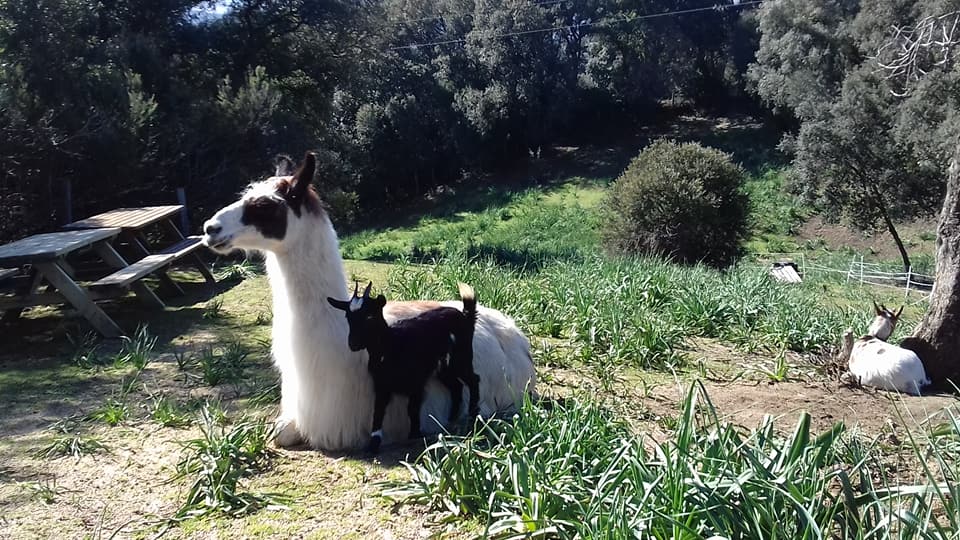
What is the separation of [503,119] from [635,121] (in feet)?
29.0

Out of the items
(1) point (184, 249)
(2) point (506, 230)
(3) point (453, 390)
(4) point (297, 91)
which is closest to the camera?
(3) point (453, 390)

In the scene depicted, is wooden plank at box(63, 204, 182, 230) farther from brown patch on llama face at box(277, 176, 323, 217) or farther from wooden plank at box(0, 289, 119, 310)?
brown patch on llama face at box(277, 176, 323, 217)

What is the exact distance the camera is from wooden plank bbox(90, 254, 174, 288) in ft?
21.2

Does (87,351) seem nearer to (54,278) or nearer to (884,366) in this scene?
(54,278)

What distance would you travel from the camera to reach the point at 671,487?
2.35 m

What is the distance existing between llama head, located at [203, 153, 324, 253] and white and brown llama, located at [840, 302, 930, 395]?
172 inches

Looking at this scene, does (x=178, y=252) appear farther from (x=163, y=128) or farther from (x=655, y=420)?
(x=655, y=420)

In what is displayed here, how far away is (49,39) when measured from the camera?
10297mm

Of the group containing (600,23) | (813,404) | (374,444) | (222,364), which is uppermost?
(600,23)

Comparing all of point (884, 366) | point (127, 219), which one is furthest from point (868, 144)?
point (127, 219)

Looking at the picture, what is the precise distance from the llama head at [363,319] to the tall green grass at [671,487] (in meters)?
0.68

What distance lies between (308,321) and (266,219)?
57cm

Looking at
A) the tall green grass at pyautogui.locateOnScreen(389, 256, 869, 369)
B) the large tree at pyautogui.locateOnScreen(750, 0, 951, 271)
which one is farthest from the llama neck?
the large tree at pyautogui.locateOnScreen(750, 0, 951, 271)

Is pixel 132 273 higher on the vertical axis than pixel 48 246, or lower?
lower
